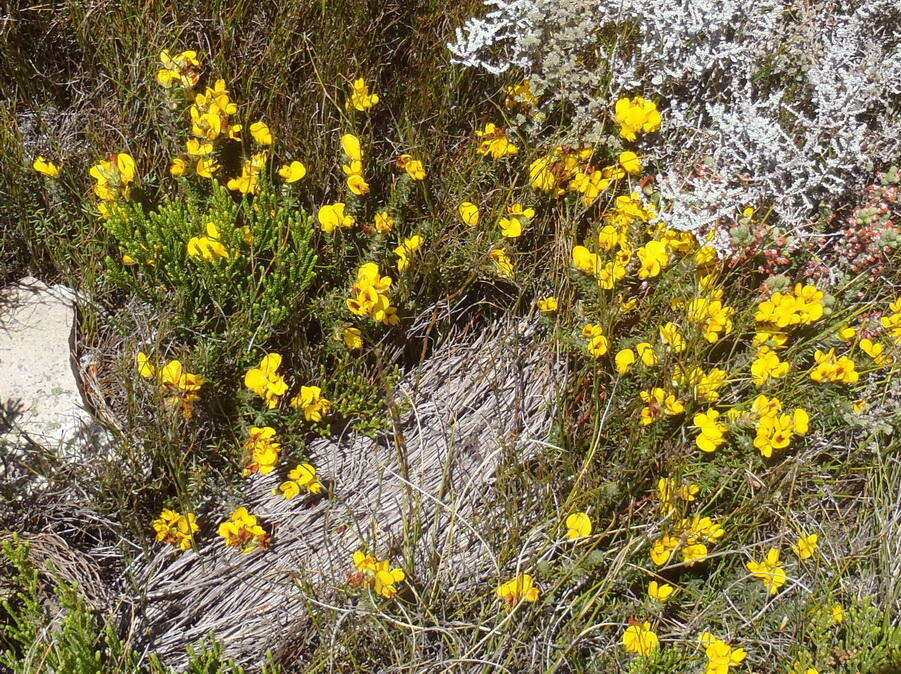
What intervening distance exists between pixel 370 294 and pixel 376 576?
90cm

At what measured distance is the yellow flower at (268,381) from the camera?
7.44 ft

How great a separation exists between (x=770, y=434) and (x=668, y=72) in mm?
1500

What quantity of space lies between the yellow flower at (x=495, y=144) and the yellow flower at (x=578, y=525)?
139 centimetres

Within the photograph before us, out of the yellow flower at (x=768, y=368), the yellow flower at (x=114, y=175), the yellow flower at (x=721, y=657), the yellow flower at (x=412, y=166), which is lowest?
the yellow flower at (x=721, y=657)

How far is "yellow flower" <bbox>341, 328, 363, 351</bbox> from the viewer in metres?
2.47

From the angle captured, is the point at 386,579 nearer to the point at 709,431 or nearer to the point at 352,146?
the point at 709,431

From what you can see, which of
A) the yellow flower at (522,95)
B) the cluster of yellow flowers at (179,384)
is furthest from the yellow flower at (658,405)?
the cluster of yellow flowers at (179,384)

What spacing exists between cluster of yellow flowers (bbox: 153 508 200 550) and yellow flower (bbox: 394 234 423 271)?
109 centimetres

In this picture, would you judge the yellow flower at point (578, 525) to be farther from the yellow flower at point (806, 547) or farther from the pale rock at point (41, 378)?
the pale rock at point (41, 378)

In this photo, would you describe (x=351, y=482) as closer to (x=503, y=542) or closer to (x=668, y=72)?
(x=503, y=542)

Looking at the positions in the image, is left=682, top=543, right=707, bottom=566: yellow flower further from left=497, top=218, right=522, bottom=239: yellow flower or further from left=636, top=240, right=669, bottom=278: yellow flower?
left=497, top=218, right=522, bottom=239: yellow flower

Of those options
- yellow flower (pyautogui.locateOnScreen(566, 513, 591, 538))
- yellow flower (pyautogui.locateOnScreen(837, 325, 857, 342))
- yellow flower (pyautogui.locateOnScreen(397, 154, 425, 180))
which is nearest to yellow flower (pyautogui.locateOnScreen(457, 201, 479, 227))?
yellow flower (pyautogui.locateOnScreen(397, 154, 425, 180))

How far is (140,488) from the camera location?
226cm

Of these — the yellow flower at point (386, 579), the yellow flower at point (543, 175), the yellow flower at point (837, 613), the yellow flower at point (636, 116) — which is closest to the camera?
the yellow flower at point (386, 579)
